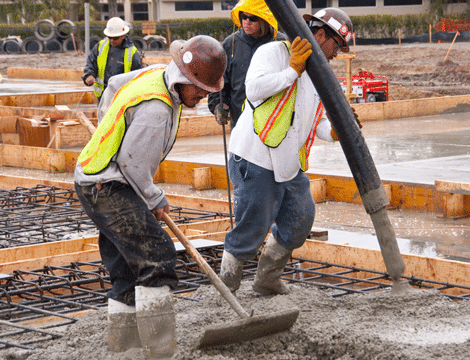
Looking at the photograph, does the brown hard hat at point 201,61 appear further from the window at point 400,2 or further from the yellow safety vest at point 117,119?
the window at point 400,2

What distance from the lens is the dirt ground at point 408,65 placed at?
2229 cm

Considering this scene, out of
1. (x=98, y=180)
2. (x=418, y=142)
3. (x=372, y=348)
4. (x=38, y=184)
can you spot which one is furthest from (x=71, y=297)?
(x=418, y=142)

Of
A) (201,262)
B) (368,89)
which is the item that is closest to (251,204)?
(201,262)

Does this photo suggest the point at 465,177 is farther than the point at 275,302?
Yes

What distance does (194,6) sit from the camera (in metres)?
48.8

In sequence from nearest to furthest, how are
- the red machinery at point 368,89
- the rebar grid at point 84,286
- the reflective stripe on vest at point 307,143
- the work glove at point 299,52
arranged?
the work glove at point 299,52 → the reflective stripe on vest at point 307,143 → the rebar grid at point 84,286 → the red machinery at point 368,89

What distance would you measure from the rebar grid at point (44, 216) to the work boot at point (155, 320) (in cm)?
302

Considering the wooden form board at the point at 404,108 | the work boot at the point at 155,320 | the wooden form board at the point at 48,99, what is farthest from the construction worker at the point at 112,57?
the wooden form board at the point at 48,99

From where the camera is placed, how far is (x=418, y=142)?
1152 cm

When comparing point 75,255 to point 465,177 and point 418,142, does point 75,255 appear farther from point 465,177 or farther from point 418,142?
point 418,142

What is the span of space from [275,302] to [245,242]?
41cm

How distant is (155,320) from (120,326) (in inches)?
9.9

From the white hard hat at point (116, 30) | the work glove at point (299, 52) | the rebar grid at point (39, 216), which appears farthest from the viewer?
the white hard hat at point (116, 30)

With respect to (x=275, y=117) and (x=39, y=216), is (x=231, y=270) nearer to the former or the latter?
(x=275, y=117)
